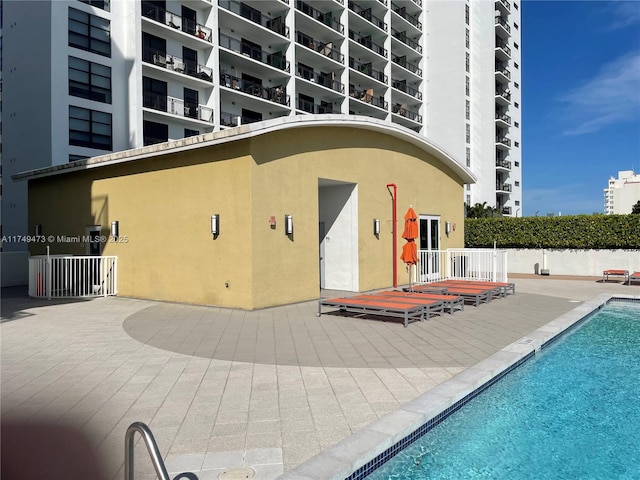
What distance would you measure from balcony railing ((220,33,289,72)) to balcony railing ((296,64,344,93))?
243 cm

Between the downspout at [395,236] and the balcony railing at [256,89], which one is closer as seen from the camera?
the downspout at [395,236]

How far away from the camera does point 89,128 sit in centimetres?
2475

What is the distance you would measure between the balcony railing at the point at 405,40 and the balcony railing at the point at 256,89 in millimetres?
17762

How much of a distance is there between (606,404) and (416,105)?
45.6 metres

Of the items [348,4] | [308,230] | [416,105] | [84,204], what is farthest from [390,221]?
[416,105]

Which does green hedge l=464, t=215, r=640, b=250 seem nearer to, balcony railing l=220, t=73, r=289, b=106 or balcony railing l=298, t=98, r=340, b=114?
balcony railing l=220, t=73, r=289, b=106

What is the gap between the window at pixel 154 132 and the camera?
26938mm

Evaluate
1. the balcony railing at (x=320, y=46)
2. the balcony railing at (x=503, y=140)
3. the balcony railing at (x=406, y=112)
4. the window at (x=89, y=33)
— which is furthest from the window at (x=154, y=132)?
the balcony railing at (x=503, y=140)

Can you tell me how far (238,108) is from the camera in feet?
104

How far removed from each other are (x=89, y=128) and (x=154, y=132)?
12.3ft

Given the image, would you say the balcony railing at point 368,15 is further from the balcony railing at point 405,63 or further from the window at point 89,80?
the window at point 89,80

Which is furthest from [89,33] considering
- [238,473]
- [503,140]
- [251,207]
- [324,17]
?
[503,140]

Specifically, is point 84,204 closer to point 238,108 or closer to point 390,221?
point 390,221

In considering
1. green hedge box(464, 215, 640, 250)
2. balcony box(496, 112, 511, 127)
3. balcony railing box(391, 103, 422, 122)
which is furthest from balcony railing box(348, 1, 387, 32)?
green hedge box(464, 215, 640, 250)
